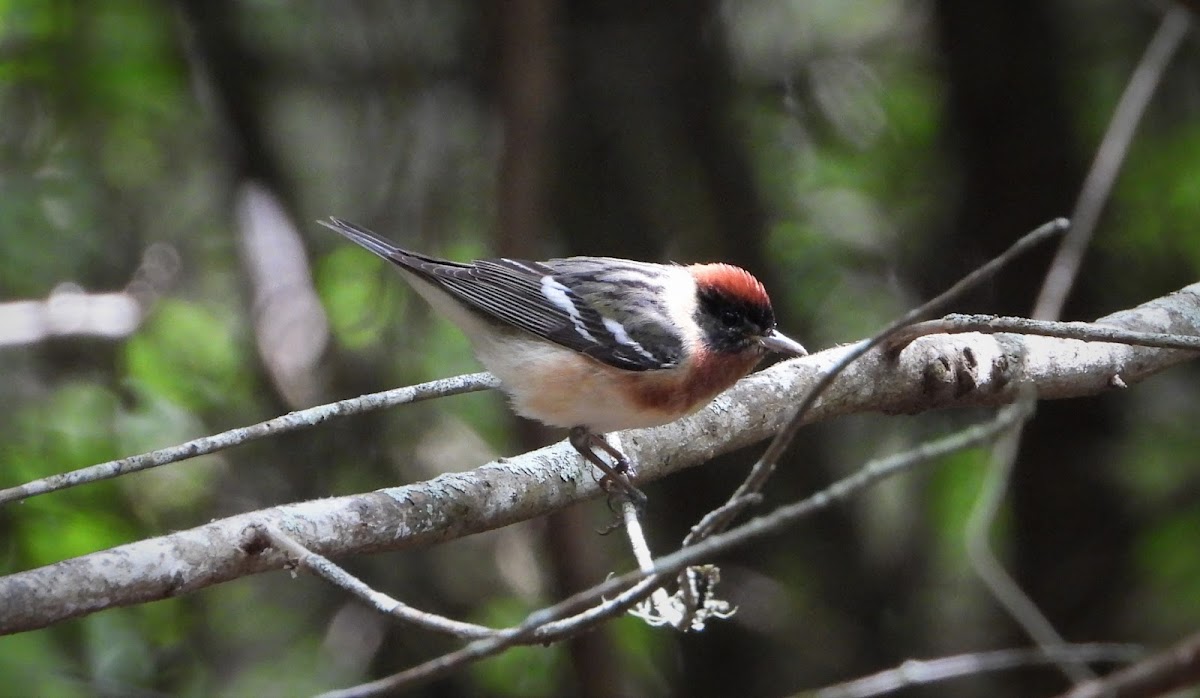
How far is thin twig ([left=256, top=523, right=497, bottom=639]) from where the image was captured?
2402 millimetres

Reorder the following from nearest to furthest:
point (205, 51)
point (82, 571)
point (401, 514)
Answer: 1. point (82, 571)
2. point (401, 514)
3. point (205, 51)

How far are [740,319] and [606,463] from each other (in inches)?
31.5

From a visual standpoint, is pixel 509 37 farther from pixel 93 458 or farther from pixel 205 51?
pixel 93 458

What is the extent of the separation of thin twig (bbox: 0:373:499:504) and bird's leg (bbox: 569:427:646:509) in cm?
47

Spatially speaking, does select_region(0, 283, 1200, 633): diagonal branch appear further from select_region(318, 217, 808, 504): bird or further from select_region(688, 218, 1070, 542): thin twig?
select_region(688, 218, 1070, 542): thin twig

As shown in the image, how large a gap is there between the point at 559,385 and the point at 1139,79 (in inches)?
99.2

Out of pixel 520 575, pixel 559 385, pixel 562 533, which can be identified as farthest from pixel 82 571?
pixel 520 575

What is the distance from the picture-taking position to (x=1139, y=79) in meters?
4.50

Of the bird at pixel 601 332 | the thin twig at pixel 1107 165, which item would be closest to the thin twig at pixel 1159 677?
the thin twig at pixel 1107 165

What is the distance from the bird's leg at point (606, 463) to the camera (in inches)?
140

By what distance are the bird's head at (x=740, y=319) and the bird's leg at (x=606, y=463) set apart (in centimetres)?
58

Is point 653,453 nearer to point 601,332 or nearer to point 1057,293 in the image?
point 601,332

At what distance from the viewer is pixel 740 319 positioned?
416 centimetres

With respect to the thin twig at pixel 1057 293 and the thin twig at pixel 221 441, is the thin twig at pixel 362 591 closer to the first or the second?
the thin twig at pixel 221 441
